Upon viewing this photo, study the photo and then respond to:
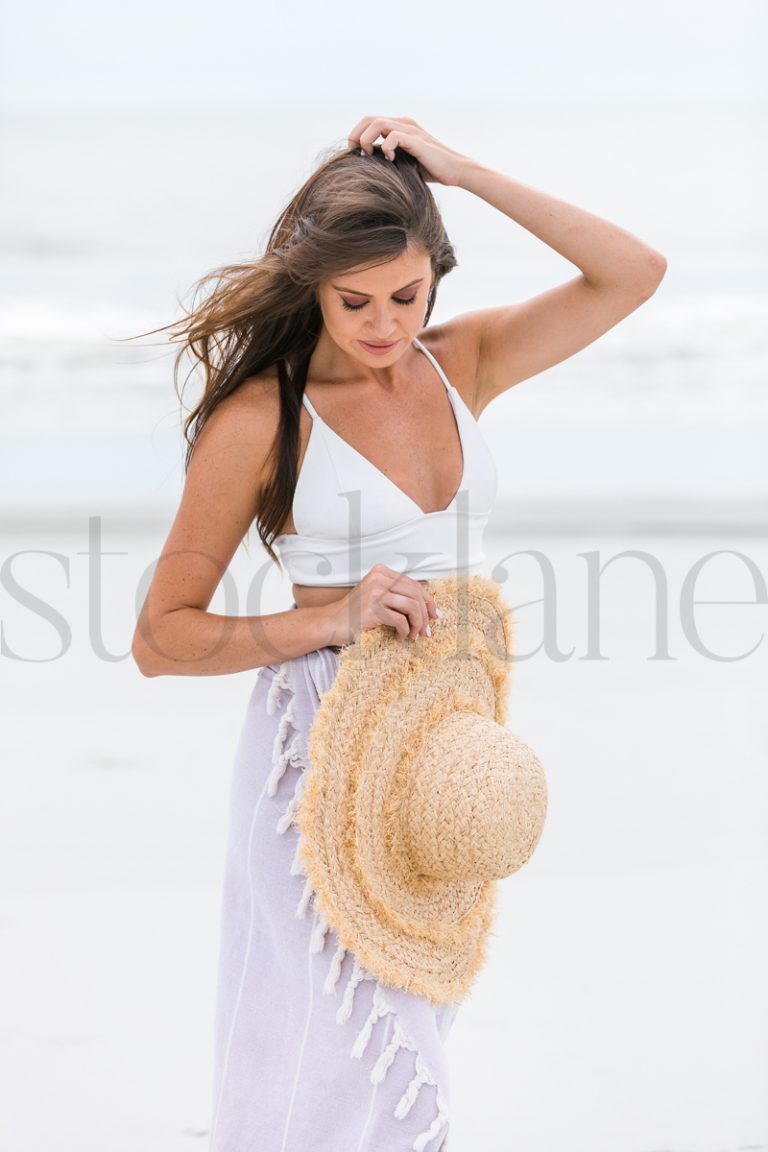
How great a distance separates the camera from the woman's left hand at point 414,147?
4.05 feet

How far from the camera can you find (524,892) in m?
2.81

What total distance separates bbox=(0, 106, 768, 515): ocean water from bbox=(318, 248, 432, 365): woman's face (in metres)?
5.47

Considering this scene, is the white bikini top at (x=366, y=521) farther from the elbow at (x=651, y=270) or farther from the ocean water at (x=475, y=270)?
the ocean water at (x=475, y=270)

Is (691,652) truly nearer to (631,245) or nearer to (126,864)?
(126,864)

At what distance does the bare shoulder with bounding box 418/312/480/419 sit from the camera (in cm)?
138

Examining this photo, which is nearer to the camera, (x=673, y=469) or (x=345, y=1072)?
(x=345, y=1072)

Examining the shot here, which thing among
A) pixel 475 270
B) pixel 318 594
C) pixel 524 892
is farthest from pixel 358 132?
pixel 475 270

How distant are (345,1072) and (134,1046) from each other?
1.08 m

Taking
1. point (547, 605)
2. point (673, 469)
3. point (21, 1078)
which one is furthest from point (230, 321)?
point (673, 469)

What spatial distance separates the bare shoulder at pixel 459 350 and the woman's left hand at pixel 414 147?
6.6 inches

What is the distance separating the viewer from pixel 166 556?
4.09 ft

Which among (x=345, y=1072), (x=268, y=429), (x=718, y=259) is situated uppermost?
(x=718, y=259)

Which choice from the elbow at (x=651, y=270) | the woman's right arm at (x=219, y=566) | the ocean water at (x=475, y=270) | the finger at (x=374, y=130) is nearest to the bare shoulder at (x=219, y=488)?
the woman's right arm at (x=219, y=566)

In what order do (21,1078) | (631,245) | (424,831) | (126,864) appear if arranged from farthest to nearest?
1. (126,864)
2. (21,1078)
3. (631,245)
4. (424,831)
